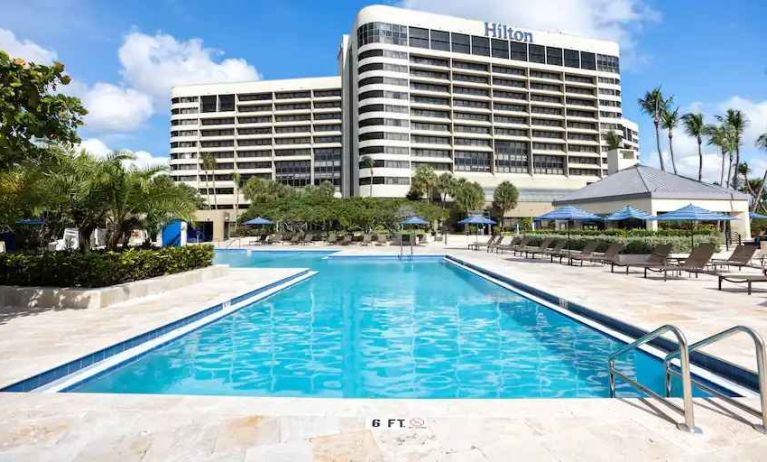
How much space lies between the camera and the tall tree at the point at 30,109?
6090mm

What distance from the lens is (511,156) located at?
74.9 m

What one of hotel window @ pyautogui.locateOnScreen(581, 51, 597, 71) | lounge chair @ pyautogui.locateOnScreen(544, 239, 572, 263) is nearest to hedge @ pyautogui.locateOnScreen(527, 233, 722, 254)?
lounge chair @ pyautogui.locateOnScreen(544, 239, 572, 263)

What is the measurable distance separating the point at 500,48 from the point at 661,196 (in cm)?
5588

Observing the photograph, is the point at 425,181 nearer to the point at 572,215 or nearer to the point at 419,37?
the point at 419,37

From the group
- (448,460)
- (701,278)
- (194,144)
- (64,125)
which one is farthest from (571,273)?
(194,144)

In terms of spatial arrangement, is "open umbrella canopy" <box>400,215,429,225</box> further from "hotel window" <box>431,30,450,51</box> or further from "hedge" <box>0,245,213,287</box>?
"hotel window" <box>431,30,450,51</box>

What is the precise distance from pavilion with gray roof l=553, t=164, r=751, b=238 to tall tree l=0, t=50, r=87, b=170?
30.0 metres

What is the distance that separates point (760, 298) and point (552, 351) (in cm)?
598

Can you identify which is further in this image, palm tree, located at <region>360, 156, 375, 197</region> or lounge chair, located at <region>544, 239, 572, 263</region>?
palm tree, located at <region>360, 156, 375, 197</region>

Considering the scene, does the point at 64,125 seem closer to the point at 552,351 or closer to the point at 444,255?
the point at 552,351

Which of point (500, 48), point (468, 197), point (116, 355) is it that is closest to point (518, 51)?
point (500, 48)

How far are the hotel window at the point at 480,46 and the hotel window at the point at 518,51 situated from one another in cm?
479

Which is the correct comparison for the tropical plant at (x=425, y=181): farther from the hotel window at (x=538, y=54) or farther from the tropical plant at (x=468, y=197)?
the hotel window at (x=538, y=54)

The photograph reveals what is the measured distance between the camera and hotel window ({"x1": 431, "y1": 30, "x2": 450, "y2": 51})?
71812mm
